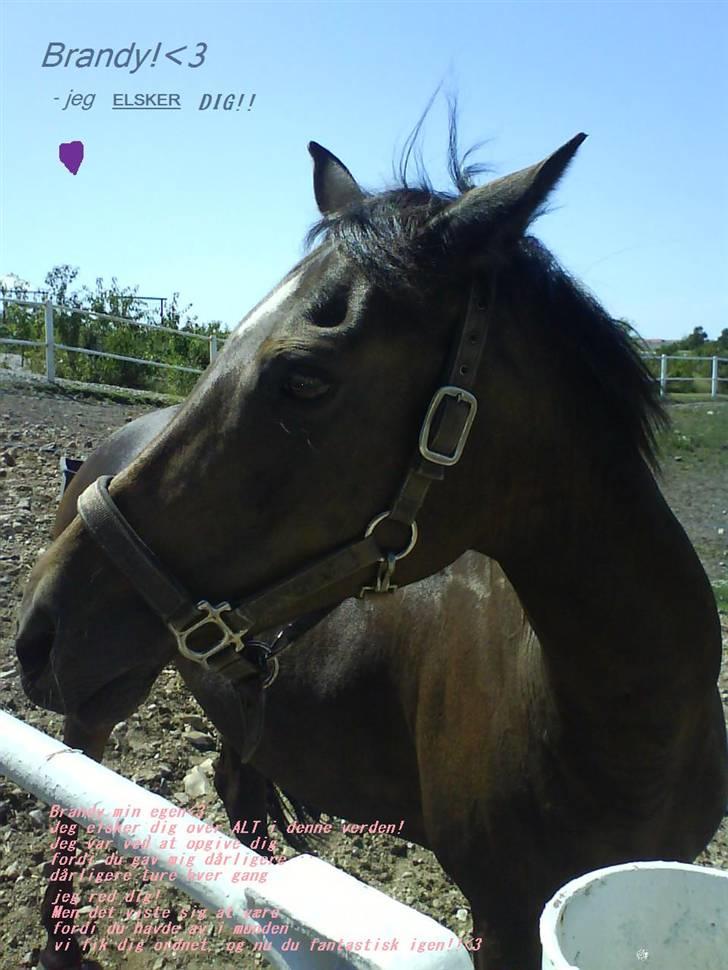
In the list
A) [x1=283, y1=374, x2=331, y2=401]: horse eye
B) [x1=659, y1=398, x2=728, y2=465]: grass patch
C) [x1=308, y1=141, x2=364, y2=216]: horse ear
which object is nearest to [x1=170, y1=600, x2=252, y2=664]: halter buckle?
[x1=283, y1=374, x2=331, y2=401]: horse eye

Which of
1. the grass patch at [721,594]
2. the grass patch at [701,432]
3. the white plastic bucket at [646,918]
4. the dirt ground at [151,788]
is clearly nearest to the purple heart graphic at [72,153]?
the dirt ground at [151,788]

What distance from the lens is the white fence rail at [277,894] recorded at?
0.89 metres

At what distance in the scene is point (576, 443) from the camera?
176 cm

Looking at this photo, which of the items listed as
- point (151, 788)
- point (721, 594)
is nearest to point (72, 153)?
point (151, 788)

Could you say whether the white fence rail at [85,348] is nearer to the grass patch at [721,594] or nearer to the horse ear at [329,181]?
the grass patch at [721,594]

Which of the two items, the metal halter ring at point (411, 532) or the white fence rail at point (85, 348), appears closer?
the metal halter ring at point (411, 532)

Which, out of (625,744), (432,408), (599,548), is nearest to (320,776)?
(625,744)

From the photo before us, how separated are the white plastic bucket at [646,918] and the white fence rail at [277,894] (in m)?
0.17

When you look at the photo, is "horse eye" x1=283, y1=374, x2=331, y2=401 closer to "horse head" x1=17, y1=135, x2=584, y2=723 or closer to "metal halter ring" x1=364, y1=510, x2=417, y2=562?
"horse head" x1=17, y1=135, x2=584, y2=723

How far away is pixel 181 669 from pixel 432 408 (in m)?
2.35

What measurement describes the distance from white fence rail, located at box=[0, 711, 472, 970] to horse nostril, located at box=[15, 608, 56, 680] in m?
0.35

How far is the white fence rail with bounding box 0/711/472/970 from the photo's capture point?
891 millimetres

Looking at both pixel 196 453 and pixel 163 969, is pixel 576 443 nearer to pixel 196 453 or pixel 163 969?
pixel 196 453

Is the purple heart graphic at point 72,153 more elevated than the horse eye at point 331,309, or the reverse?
the purple heart graphic at point 72,153
